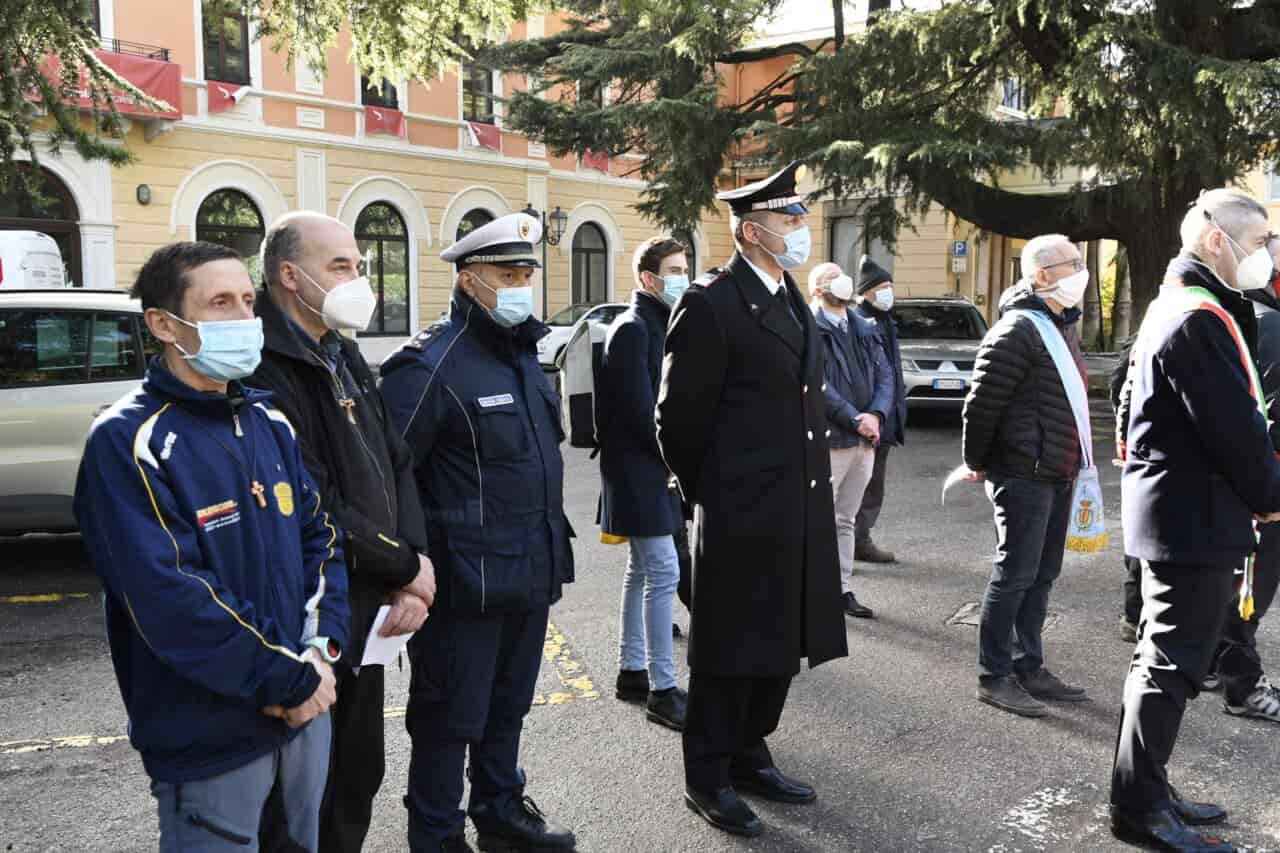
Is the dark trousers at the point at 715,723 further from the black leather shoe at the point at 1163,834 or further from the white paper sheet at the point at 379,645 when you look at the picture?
the white paper sheet at the point at 379,645

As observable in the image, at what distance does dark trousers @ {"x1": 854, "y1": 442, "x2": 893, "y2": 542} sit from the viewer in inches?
296

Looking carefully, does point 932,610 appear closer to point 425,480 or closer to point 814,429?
point 814,429

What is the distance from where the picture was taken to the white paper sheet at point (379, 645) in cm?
278

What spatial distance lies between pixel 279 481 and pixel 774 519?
5.76 feet

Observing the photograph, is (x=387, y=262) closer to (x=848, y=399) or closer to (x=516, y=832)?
(x=848, y=399)

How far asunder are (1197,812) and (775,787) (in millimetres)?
1394

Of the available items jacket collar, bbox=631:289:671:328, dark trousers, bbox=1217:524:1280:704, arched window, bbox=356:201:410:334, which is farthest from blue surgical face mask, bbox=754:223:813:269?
arched window, bbox=356:201:410:334

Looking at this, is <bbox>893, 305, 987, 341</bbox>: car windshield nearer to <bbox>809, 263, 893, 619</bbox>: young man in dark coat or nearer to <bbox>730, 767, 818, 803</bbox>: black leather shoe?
<bbox>809, 263, 893, 619</bbox>: young man in dark coat

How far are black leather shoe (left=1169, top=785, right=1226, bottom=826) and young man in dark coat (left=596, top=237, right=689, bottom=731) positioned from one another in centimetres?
Answer: 182

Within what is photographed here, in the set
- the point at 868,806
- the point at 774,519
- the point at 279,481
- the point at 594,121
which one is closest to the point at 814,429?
the point at 774,519

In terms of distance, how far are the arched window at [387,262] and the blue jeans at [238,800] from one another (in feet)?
76.1

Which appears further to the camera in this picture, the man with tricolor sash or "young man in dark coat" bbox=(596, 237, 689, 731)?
"young man in dark coat" bbox=(596, 237, 689, 731)

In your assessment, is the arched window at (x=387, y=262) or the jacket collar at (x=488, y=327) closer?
the jacket collar at (x=488, y=327)

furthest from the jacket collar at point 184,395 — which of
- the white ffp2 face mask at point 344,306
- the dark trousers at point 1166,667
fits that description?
the dark trousers at point 1166,667
